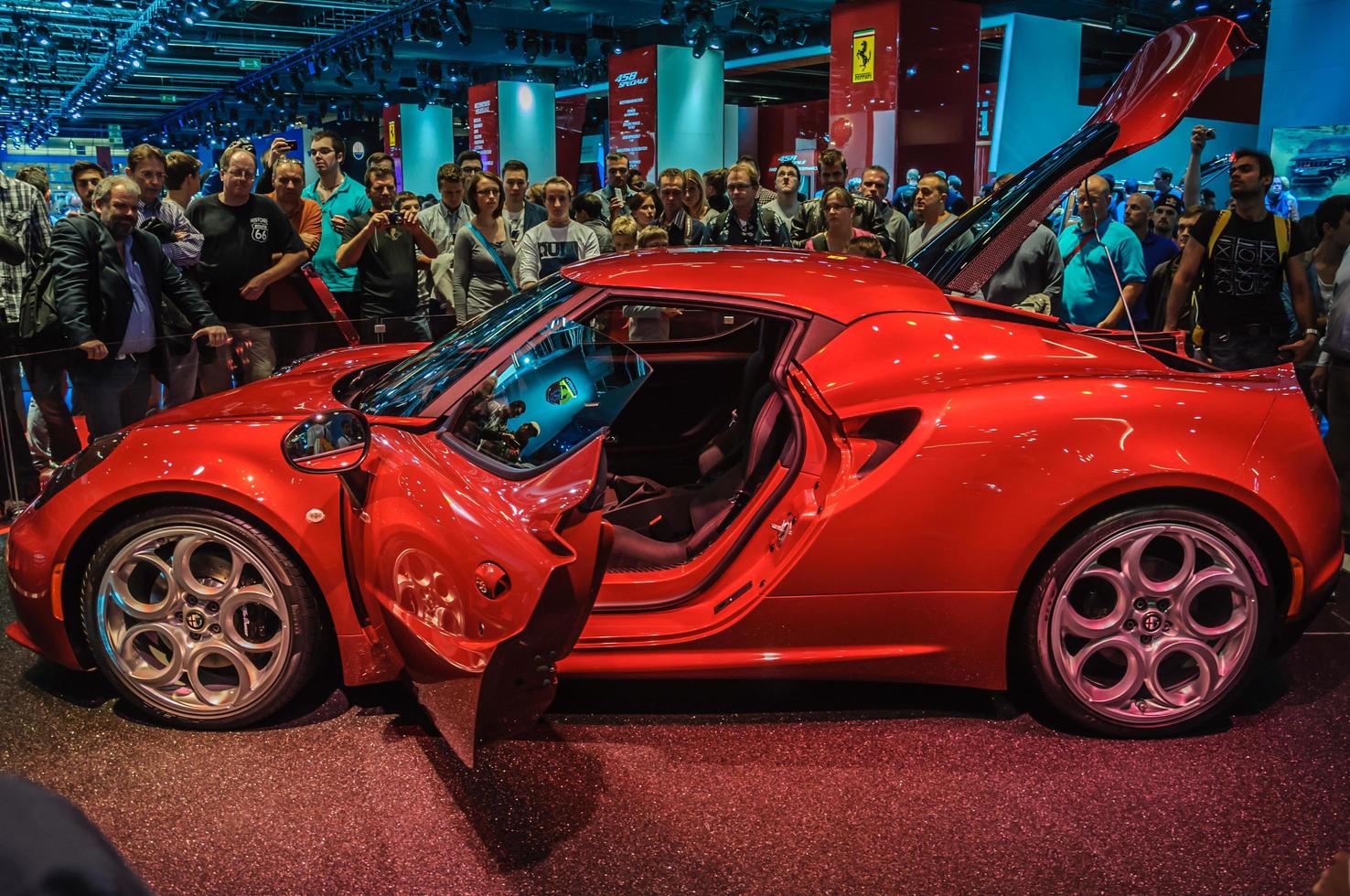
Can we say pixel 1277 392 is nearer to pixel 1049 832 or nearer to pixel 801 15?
pixel 1049 832

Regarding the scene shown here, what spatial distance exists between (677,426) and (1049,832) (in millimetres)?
1994

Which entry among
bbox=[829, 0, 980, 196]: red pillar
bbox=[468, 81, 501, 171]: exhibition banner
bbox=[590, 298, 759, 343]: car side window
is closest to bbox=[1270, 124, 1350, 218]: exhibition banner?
bbox=[829, 0, 980, 196]: red pillar

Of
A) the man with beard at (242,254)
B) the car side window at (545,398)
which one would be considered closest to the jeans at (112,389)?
the man with beard at (242,254)

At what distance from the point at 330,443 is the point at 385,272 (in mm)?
4099

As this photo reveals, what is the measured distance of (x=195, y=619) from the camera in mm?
3066

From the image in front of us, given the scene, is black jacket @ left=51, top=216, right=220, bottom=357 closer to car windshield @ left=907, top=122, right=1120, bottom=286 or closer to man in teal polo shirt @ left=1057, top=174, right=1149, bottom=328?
car windshield @ left=907, top=122, right=1120, bottom=286

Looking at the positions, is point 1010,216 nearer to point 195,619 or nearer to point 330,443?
point 330,443

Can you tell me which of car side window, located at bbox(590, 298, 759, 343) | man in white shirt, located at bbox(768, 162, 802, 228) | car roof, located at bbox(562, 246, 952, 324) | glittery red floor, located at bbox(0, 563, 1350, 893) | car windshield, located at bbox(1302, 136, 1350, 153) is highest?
car windshield, located at bbox(1302, 136, 1350, 153)

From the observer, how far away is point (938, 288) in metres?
3.22

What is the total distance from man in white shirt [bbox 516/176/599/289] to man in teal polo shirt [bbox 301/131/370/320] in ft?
3.72

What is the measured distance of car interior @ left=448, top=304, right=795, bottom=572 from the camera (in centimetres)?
292

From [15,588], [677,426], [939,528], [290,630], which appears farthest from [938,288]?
[15,588]

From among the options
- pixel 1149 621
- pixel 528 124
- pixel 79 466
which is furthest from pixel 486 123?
pixel 1149 621

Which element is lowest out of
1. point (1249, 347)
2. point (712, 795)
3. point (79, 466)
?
point (712, 795)
